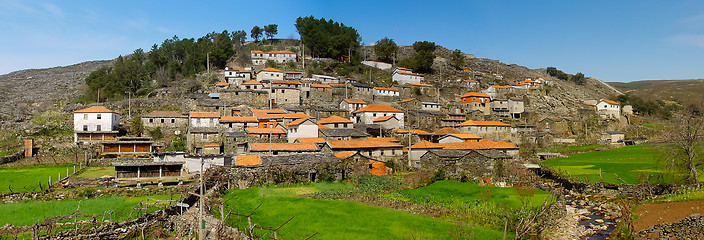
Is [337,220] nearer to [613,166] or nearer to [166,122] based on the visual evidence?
[613,166]

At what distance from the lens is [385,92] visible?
2960 inches

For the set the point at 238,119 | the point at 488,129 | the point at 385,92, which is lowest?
the point at 488,129

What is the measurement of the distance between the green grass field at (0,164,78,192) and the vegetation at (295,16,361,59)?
63740 millimetres

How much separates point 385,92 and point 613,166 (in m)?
40.2

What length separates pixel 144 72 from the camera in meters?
75.8

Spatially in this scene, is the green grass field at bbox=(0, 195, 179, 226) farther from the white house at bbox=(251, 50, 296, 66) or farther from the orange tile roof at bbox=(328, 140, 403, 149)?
the white house at bbox=(251, 50, 296, 66)

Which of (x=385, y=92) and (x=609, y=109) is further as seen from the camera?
(x=609, y=109)

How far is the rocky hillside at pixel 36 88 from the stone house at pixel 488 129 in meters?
59.5

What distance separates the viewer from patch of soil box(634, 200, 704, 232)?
2191cm

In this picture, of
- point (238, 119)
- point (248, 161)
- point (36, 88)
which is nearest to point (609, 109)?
point (238, 119)

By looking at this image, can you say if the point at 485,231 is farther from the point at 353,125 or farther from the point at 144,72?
the point at 144,72

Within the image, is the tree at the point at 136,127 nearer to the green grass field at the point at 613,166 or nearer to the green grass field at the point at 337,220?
the green grass field at the point at 337,220

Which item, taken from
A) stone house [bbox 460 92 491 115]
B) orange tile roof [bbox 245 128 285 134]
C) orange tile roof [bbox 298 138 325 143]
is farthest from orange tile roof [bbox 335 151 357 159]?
stone house [bbox 460 92 491 115]

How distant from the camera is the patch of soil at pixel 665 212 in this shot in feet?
71.9
